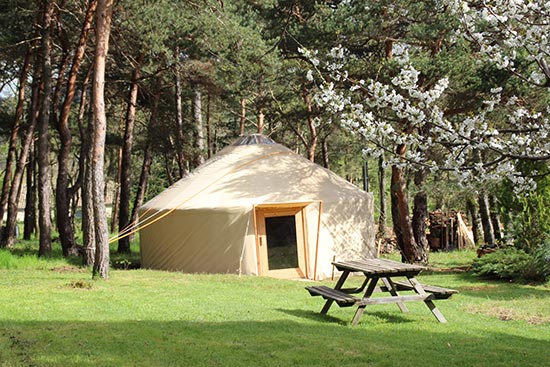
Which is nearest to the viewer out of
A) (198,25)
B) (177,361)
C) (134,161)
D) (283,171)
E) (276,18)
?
(177,361)

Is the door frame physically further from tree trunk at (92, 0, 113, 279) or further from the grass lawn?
tree trunk at (92, 0, 113, 279)

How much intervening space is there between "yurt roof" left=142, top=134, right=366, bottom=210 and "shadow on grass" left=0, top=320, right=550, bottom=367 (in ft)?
23.0

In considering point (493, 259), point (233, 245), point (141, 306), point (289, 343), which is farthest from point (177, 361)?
point (493, 259)

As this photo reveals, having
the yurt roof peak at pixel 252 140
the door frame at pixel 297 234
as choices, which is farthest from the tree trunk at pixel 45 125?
the door frame at pixel 297 234

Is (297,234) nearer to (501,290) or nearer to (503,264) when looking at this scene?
(503,264)

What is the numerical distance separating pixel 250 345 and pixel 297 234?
817 cm

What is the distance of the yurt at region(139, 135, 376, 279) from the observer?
1384cm

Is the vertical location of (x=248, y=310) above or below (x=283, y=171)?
below

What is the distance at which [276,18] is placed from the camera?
53.7 feet

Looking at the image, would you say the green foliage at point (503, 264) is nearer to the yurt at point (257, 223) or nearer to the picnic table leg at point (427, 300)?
the yurt at point (257, 223)

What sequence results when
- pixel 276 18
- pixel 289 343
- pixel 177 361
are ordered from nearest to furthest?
pixel 177 361, pixel 289 343, pixel 276 18

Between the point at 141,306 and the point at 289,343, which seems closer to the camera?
the point at 289,343

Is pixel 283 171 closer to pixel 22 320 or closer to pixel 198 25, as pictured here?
pixel 198 25

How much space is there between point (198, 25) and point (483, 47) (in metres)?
8.36
